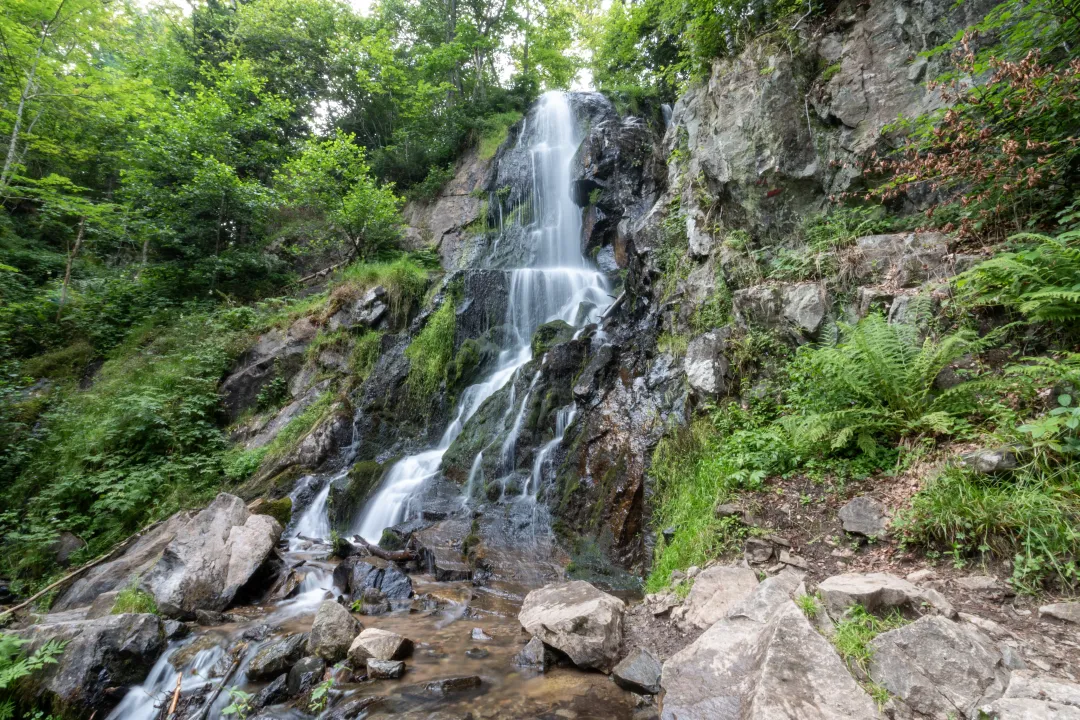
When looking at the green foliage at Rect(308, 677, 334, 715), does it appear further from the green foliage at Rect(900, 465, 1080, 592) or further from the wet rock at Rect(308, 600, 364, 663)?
the green foliage at Rect(900, 465, 1080, 592)

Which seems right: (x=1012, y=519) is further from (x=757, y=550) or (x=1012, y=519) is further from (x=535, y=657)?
(x=535, y=657)

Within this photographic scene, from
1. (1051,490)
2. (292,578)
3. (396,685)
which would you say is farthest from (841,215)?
(292,578)

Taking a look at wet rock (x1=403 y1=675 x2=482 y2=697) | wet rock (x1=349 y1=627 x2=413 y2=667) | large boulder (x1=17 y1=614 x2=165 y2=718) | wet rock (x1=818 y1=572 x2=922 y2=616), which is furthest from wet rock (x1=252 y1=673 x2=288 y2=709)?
wet rock (x1=818 y1=572 x2=922 y2=616)

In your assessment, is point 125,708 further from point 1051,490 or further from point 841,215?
point 841,215

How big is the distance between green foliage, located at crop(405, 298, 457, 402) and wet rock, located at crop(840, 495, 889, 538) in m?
9.23

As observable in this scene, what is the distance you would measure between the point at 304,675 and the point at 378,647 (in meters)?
0.61

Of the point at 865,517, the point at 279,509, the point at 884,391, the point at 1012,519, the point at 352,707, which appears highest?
the point at 884,391

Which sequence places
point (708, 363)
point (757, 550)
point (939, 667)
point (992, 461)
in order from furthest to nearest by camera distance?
point (708, 363)
point (757, 550)
point (992, 461)
point (939, 667)

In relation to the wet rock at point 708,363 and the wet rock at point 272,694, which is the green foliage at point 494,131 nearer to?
the wet rock at point 708,363

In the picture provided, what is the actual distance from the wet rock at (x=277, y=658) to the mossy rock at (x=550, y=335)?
7144 millimetres

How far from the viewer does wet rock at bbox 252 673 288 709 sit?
3.60 meters

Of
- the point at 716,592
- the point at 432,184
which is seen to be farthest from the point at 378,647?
the point at 432,184

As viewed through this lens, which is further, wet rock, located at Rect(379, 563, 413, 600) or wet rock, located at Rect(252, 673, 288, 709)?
wet rock, located at Rect(379, 563, 413, 600)

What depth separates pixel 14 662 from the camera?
145 inches
